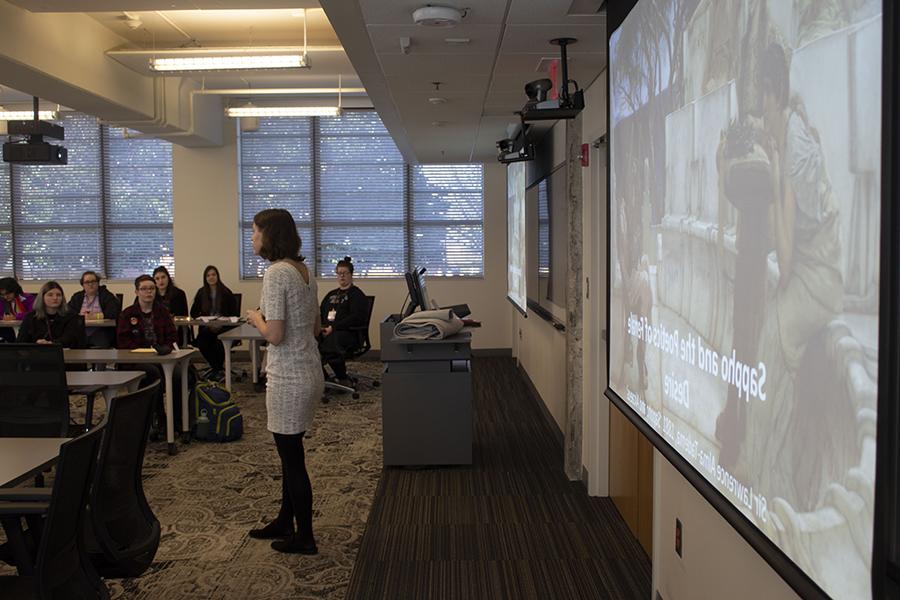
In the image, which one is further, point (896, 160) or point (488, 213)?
point (488, 213)

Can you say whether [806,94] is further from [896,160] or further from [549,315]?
[549,315]

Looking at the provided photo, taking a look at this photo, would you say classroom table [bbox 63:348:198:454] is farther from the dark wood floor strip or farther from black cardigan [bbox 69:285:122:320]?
black cardigan [bbox 69:285:122:320]

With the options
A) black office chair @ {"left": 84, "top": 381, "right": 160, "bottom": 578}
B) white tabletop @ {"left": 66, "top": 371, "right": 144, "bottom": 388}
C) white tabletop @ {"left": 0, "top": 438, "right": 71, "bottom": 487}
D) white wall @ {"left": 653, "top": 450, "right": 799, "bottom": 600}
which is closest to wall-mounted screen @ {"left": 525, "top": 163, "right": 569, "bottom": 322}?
white wall @ {"left": 653, "top": 450, "right": 799, "bottom": 600}

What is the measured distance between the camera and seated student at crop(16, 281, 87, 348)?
265 inches

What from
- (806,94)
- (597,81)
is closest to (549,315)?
(597,81)

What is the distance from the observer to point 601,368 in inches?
195

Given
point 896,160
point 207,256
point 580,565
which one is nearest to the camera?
point 896,160

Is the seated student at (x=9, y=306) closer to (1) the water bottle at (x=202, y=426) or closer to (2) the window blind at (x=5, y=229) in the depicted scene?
(1) the water bottle at (x=202, y=426)

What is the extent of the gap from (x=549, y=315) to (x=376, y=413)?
1964 mm

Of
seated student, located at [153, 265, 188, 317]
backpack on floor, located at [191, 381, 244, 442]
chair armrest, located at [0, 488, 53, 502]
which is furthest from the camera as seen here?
seated student, located at [153, 265, 188, 317]

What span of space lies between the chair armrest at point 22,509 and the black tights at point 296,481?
52.0 inches

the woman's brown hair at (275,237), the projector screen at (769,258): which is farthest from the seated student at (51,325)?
the projector screen at (769,258)

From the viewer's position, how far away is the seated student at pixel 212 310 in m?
9.25

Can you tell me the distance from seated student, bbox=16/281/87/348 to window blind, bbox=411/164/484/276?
5.19m
